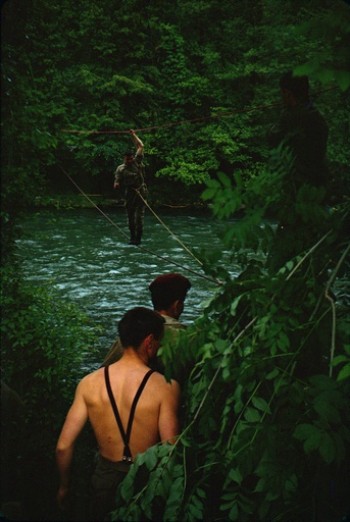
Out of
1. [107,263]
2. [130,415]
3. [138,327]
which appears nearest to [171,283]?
[138,327]

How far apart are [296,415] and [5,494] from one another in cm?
219

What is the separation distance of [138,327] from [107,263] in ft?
28.9

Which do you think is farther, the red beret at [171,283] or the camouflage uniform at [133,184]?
the camouflage uniform at [133,184]

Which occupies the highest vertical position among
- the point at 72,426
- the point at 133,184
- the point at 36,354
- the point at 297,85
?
the point at 297,85

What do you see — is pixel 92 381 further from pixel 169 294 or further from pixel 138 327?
pixel 169 294

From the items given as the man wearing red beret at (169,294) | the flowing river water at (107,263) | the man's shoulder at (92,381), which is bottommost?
the flowing river water at (107,263)

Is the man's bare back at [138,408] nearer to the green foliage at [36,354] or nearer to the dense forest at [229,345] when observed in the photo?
the dense forest at [229,345]

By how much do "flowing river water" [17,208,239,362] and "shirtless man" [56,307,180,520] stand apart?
0.62 meters

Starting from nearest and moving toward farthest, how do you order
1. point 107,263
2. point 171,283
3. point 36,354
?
1. point 171,283
2. point 36,354
3. point 107,263

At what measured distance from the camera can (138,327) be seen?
3039 millimetres

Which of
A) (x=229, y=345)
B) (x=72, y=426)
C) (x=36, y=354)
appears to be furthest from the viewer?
(x=36, y=354)

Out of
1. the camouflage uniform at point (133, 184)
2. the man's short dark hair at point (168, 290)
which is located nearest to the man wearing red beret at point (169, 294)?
the man's short dark hair at point (168, 290)

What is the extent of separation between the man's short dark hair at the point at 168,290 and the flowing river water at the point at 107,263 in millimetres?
799

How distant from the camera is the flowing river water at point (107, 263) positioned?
834 cm
